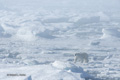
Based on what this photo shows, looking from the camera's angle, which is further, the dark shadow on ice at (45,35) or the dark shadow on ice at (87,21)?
the dark shadow on ice at (87,21)

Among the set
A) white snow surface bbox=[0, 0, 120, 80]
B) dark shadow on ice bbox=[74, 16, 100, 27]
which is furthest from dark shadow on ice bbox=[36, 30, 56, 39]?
dark shadow on ice bbox=[74, 16, 100, 27]

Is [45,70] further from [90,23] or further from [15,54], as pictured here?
[90,23]

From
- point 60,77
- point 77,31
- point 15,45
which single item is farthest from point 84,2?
point 60,77

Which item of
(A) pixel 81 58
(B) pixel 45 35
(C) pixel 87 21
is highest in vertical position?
(C) pixel 87 21

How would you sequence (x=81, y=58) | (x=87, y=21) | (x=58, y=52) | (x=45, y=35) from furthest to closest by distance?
(x=87, y=21), (x=45, y=35), (x=58, y=52), (x=81, y=58)

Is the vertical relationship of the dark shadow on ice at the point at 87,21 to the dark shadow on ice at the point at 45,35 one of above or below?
above

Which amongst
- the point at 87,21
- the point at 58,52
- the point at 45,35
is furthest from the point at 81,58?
the point at 87,21

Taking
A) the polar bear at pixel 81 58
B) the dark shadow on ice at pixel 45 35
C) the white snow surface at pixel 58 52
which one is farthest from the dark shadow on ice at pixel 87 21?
the polar bear at pixel 81 58

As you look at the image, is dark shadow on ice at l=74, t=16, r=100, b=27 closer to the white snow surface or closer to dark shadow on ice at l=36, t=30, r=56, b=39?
the white snow surface

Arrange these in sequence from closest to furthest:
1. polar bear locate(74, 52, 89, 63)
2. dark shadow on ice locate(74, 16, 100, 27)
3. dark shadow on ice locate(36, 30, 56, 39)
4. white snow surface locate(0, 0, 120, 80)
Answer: white snow surface locate(0, 0, 120, 80) → polar bear locate(74, 52, 89, 63) → dark shadow on ice locate(36, 30, 56, 39) → dark shadow on ice locate(74, 16, 100, 27)

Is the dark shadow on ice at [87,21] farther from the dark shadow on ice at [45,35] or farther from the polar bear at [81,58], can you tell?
the polar bear at [81,58]

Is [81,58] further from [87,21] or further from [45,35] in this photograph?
[87,21]
